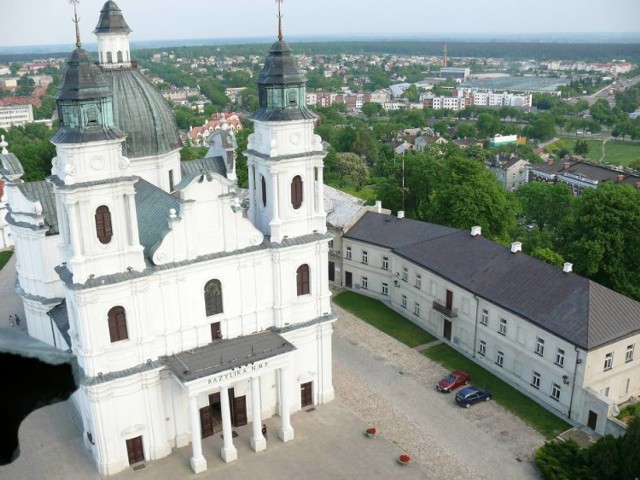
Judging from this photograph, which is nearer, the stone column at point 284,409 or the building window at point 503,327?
the stone column at point 284,409

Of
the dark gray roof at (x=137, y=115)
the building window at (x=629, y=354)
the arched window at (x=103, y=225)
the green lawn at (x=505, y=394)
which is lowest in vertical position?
the green lawn at (x=505, y=394)

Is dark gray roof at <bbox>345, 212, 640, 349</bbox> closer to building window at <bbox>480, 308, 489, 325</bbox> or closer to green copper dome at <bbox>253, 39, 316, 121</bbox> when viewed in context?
building window at <bbox>480, 308, 489, 325</bbox>

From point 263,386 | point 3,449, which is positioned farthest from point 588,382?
point 3,449

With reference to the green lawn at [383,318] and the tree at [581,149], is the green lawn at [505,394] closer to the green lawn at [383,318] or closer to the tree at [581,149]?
the green lawn at [383,318]

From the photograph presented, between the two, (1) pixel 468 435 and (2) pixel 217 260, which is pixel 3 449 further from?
(1) pixel 468 435

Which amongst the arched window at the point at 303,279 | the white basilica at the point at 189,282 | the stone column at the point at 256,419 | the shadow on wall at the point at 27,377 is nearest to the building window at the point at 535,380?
the white basilica at the point at 189,282

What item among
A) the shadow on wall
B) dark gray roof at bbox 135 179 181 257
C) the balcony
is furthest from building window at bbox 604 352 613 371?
the shadow on wall

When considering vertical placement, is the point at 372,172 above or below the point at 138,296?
below
